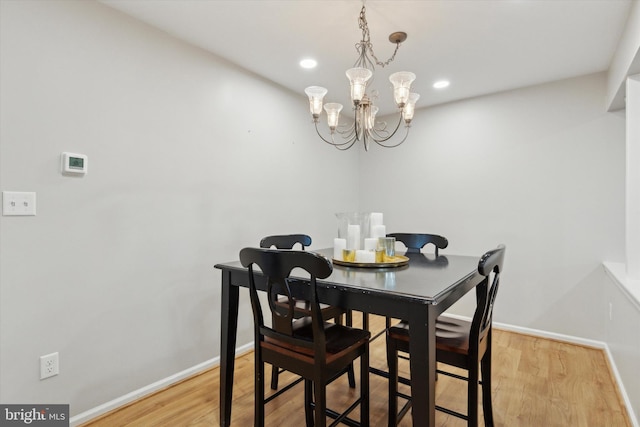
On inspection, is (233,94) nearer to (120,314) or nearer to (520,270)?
(120,314)

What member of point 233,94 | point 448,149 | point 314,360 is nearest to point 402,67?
point 448,149

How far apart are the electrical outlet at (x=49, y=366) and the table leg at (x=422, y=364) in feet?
6.03

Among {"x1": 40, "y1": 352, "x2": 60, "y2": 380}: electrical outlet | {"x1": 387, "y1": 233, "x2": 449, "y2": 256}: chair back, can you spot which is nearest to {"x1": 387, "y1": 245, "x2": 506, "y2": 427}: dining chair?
{"x1": 387, "y1": 233, "x2": 449, "y2": 256}: chair back

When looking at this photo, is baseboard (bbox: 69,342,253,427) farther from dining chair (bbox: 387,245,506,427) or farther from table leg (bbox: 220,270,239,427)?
dining chair (bbox: 387,245,506,427)

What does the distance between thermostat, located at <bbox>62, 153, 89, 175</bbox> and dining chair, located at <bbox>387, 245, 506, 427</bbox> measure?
6.21ft

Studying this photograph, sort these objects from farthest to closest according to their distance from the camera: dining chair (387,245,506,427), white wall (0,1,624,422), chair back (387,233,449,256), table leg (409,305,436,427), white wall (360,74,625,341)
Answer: white wall (360,74,625,341) → chair back (387,233,449,256) → white wall (0,1,624,422) → dining chair (387,245,506,427) → table leg (409,305,436,427)

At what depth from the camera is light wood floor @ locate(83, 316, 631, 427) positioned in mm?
1862

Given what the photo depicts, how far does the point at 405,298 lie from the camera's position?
47.6 inches

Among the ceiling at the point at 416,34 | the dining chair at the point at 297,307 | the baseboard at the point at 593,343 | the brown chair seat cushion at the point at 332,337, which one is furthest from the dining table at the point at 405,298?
the ceiling at the point at 416,34

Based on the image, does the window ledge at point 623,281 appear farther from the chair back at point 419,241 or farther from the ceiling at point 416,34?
the ceiling at point 416,34

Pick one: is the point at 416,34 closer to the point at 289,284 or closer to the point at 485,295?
the point at 485,295

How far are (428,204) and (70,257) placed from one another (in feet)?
10.8

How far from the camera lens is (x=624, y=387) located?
207 centimetres

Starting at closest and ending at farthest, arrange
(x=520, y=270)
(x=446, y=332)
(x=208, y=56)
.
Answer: (x=446, y=332), (x=208, y=56), (x=520, y=270)
